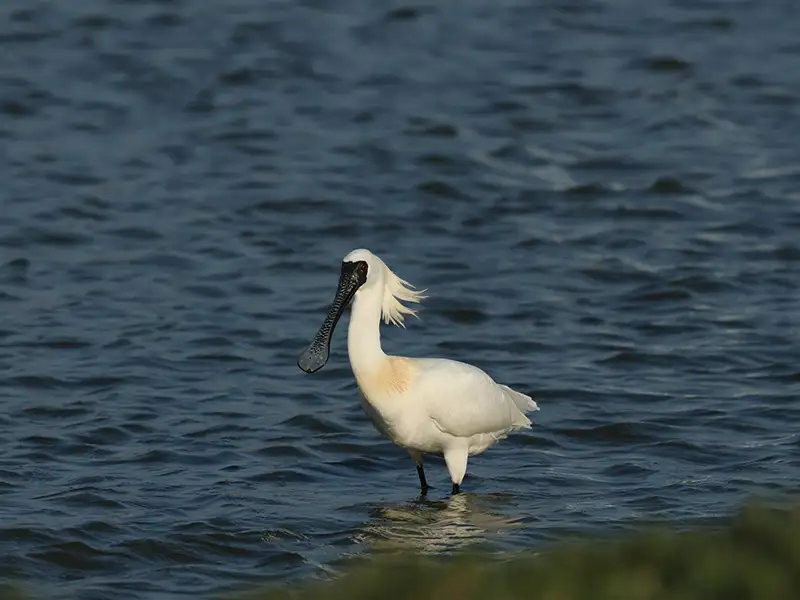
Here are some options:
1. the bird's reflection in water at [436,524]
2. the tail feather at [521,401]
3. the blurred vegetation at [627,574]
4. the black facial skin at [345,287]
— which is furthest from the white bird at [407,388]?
the blurred vegetation at [627,574]

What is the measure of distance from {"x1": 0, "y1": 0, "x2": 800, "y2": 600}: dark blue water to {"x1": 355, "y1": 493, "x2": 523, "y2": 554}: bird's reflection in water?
0.03 meters

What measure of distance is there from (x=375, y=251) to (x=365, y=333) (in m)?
5.25

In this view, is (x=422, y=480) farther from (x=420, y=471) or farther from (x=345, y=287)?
(x=345, y=287)

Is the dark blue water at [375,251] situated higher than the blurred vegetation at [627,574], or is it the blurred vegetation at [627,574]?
the blurred vegetation at [627,574]

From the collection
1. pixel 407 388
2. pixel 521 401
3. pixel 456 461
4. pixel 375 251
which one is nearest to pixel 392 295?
pixel 407 388

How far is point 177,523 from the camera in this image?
955cm

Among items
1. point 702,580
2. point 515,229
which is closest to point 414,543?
point 702,580

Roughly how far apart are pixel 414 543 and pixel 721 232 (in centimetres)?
714

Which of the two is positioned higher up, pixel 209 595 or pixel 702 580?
Result: pixel 702 580

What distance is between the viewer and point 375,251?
15.2m

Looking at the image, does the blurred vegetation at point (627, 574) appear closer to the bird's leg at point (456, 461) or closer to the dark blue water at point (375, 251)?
the dark blue water at point (375, 251)

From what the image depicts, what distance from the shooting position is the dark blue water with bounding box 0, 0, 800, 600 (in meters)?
10.0

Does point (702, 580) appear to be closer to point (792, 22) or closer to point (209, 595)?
point (209, 595)

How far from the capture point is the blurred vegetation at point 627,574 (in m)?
4.54
